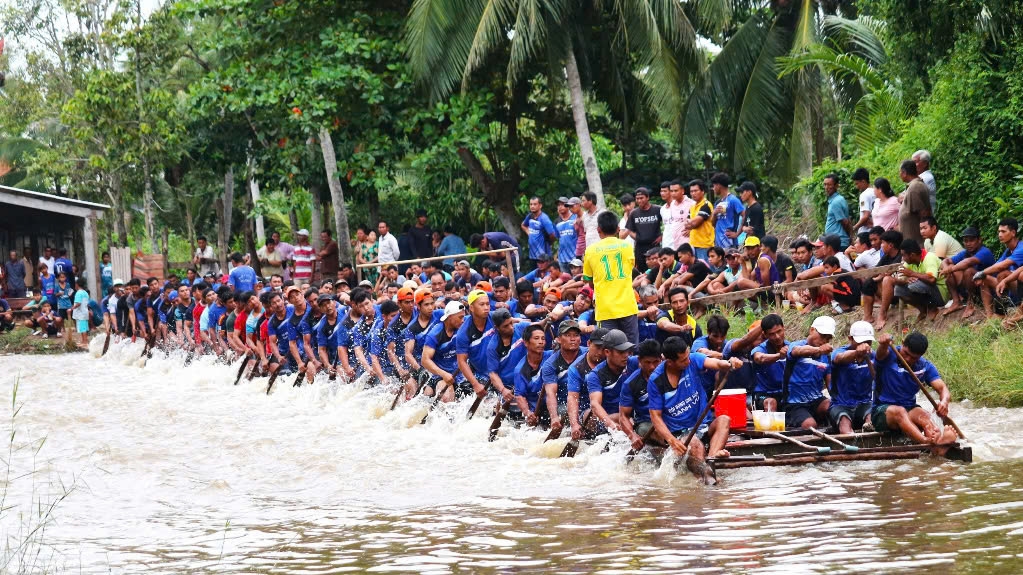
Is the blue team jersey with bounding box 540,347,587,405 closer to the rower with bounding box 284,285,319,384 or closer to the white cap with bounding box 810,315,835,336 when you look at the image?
the white cap with bounding box 810,315,835,336

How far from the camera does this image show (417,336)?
13.7 metres

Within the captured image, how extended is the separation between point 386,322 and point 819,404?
5.78 meters

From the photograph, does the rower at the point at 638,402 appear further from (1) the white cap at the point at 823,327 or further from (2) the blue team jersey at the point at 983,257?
(2) the blue team jersey at the point at 983,257

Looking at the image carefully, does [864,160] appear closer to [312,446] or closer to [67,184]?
[312,446]

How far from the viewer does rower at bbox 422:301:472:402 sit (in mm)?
12820

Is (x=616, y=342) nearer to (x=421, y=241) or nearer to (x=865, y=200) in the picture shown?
(x=865, y=200)

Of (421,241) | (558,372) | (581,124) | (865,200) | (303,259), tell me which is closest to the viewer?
(558,372)

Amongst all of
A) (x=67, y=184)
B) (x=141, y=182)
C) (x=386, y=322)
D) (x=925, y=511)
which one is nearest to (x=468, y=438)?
(x=386, y=322)

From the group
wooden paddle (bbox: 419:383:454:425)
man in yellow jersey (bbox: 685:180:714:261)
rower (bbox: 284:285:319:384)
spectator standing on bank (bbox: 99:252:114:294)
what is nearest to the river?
wooden paddle (bbox: 419:383:454:425)

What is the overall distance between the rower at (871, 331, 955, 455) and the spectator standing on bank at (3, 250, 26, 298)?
75.7 feet

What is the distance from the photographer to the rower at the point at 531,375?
1123cm

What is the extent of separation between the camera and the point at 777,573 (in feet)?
20.3

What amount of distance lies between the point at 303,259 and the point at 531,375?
12.1 metres

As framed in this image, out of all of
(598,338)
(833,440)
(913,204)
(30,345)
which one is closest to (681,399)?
(598,338)
